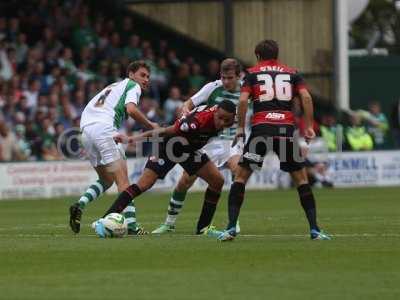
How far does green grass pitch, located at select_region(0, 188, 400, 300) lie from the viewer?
410 inches

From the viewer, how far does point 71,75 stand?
1277 inches

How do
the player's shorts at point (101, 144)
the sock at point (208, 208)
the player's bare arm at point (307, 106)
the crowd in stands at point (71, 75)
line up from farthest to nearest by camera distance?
1. the crowd in stands at point (71, 75)
2. the player's shorts at point (101, 144)
3. the sock at point (208, 208)
4. the player's bare arm at point (307, 106)

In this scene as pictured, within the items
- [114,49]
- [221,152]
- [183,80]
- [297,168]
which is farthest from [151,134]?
[183,80]

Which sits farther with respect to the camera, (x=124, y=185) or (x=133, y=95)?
(x=124, y=185)

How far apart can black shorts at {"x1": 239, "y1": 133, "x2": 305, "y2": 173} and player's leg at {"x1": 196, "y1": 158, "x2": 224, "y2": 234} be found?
1505 mm

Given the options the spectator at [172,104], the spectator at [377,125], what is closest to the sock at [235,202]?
the spectator at [172,104]

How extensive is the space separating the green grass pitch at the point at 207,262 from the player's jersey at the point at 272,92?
1.31 m

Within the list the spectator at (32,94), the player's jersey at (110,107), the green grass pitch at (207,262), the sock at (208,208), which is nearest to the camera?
the green grass pitch at (207,262)

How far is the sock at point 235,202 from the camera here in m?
A: 14.5

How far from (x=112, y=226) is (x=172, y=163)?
1.09 metres

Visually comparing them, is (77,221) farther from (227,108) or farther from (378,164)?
(378,164)

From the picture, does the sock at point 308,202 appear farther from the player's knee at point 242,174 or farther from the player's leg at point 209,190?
the player's leg at point 209,190

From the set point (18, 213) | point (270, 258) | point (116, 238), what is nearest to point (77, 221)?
point (116, 238)

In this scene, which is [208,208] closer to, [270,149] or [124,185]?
[124,185]
